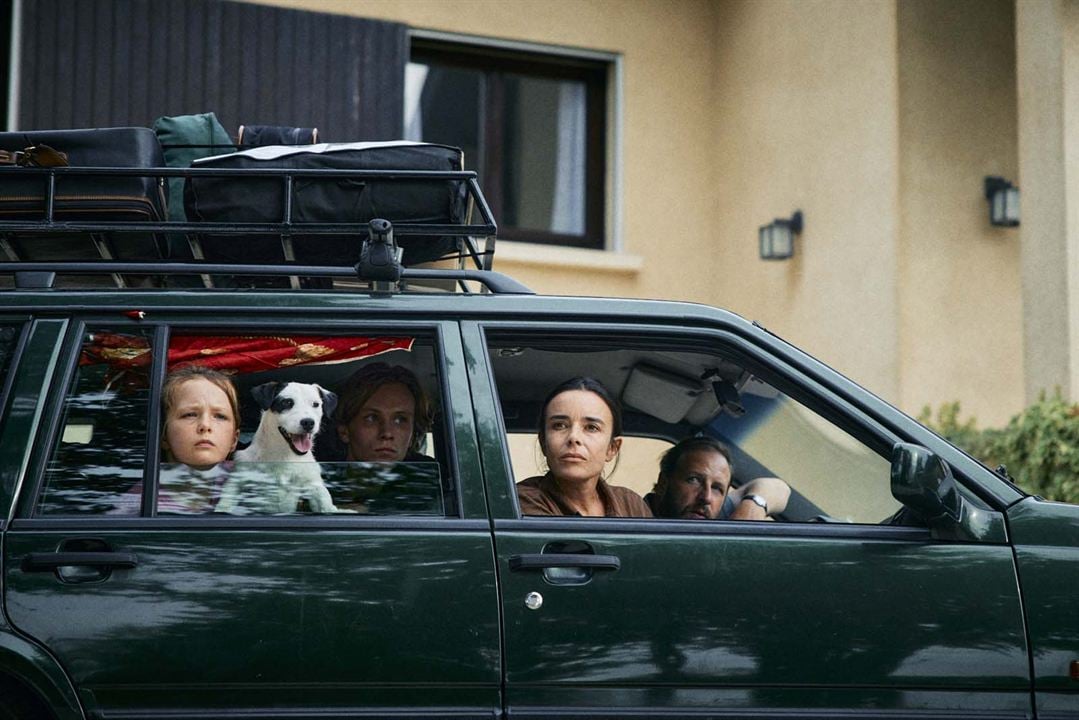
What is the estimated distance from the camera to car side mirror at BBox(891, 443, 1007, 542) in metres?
3.00

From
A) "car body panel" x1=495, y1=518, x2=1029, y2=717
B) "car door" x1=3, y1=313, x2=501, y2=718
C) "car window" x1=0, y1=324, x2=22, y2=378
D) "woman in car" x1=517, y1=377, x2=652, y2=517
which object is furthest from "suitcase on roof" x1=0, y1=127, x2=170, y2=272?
"car body panel" x1=495, y1=518, x2=1029, y2=717

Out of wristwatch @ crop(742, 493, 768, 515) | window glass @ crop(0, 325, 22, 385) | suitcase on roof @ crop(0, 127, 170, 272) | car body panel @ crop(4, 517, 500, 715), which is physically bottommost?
car body panel @ crop(4, 517, 500, 715)

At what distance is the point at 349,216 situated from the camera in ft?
11.7

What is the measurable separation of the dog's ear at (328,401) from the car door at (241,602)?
288 mm

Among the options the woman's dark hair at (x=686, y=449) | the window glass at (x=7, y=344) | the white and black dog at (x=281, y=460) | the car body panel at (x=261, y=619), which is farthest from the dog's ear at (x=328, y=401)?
the woman's dark hair at (x=686, y=449)

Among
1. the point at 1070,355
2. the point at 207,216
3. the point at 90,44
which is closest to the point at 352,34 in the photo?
the point at 90,44

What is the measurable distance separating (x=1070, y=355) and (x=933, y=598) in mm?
4597

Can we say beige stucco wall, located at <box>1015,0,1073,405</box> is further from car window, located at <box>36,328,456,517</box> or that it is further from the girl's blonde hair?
the girl's blonde hair

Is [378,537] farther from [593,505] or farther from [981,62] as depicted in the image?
[981,62]

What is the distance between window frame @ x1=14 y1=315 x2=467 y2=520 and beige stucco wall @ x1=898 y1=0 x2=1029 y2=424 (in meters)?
6.00

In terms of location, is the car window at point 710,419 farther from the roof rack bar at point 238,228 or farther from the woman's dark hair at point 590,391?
the roof rack bar at point 238,228

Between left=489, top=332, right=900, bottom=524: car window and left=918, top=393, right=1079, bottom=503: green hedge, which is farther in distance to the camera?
left=918, top=393, right=1079, bottom=503: green hedge

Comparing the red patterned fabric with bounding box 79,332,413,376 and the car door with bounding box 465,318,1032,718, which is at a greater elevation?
the red patterned fabric with bounding box 79,332,413,376

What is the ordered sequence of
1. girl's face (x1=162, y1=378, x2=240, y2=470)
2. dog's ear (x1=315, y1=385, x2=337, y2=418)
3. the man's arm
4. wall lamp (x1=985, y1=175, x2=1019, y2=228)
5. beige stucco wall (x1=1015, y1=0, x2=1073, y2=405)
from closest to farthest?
girl's face (x1=162, y1=378, x2=240, y2=470), dog's ear (x1=315, y1=385, x2=337, y2=418), the man's arm, beige stucco wall (x1=1015, y1=0, x2=1073, y2=405), wall lamp (x1=985, y1=175, x2=1019, y2=228)
